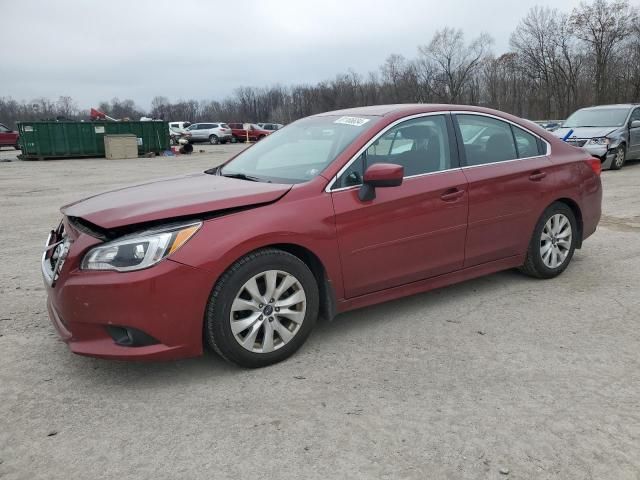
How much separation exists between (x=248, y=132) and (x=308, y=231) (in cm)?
4209

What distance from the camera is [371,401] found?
9.73 feet

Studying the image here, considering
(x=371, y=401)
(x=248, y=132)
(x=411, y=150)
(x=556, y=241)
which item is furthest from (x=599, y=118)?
(x=248, y=132)

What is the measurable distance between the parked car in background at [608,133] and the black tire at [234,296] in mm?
12274

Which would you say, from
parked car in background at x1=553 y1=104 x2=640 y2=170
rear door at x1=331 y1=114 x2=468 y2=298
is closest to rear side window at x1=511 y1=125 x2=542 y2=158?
rear door at x1=331 y1=114 x2=468 y2=298

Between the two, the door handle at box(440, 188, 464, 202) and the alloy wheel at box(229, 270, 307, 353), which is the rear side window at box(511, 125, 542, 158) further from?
the alloy wheel at box(229, 270, 307, 353)

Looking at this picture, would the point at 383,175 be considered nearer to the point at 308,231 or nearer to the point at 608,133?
the point at 308,231

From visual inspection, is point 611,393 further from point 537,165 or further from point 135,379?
point 135,379

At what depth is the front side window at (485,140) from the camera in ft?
14.5

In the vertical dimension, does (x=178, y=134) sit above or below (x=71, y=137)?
above

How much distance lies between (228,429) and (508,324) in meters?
2.24

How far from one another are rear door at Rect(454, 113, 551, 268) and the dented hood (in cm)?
163

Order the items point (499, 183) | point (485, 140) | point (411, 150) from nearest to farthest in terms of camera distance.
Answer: point (411, 150)
point (499, 183)
point (485, 140)

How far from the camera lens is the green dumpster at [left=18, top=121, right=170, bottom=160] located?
83.8 feet

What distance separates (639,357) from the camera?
3.42m
